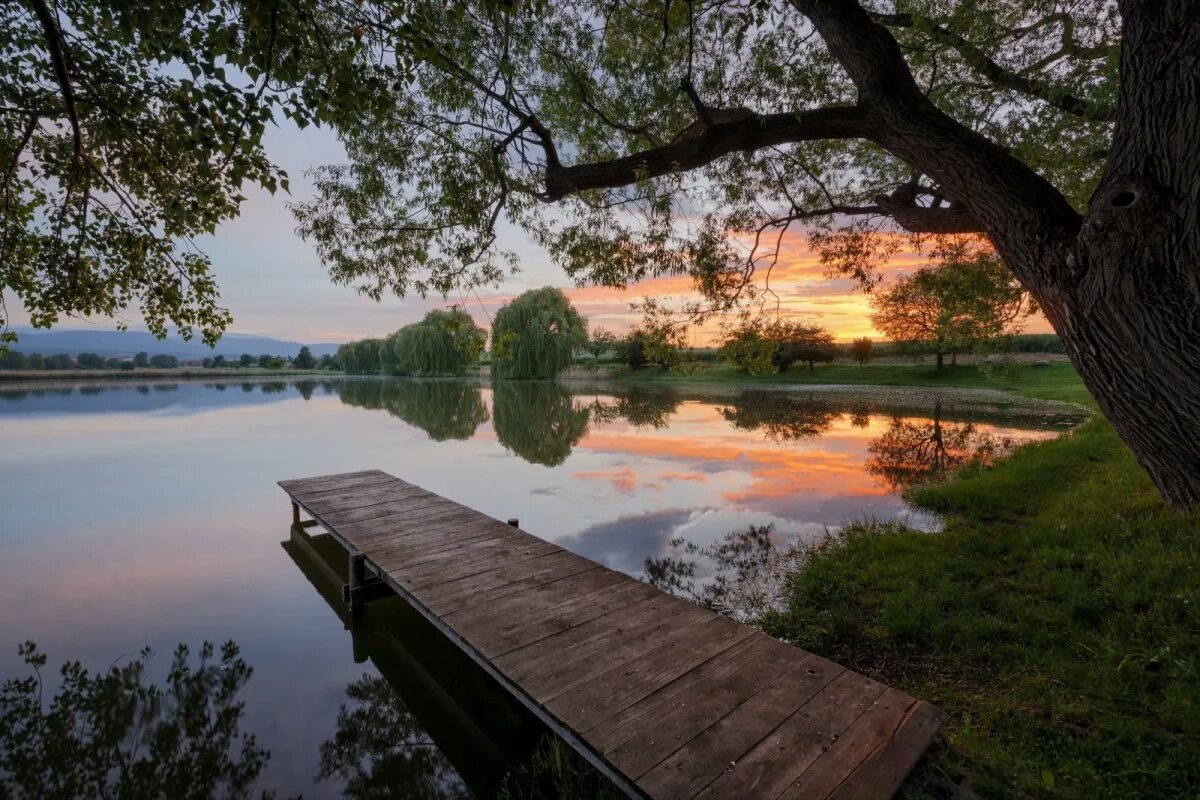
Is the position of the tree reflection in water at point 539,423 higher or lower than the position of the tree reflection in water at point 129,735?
higher

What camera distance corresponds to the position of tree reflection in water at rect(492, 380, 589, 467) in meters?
15.0

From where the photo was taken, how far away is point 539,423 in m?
20.0

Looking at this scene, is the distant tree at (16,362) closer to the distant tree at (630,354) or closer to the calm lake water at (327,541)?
the calm lake water at (327,541)

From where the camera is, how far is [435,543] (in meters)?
6.13

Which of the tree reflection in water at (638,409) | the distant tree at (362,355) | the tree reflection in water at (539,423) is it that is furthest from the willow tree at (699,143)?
the distant tree at (362,355)

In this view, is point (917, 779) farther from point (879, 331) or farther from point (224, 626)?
point (879, 331)

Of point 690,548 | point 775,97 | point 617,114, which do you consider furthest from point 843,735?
point 617,114

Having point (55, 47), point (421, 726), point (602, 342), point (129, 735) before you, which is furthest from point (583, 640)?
point (602, 342)

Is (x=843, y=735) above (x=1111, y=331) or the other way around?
the other way around

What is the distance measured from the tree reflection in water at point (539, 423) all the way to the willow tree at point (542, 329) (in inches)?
137

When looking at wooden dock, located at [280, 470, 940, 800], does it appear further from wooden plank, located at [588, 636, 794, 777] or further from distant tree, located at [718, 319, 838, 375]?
distant tree, located at [718, 319, 838, 375]

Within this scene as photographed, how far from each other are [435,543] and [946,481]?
9567 millimetres

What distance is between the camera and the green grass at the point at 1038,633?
2.71 m

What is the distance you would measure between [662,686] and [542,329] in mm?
32370
